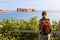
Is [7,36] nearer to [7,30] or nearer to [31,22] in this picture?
[7,30]

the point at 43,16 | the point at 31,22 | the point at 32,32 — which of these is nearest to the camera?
the point at 43,16

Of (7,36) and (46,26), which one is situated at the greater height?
(46,26)

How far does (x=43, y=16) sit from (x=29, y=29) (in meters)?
1.63

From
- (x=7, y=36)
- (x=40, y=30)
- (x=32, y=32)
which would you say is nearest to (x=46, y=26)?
(x=40, y=30)

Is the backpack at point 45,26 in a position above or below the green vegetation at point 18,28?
above

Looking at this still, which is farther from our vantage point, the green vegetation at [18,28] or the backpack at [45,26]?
the green vegetation at [18,28]

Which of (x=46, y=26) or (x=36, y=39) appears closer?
(x=46, y=26)

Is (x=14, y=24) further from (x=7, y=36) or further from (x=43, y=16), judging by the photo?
(x=43, y=16)

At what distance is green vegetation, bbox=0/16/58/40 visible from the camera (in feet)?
24.7

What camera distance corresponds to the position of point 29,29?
7906 millimetres

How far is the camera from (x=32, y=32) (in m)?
7.47

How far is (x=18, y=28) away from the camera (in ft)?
25.9

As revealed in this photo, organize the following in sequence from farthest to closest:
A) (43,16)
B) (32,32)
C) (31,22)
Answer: (31,22), (32,32), (43,16)

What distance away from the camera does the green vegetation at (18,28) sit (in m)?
7.52
